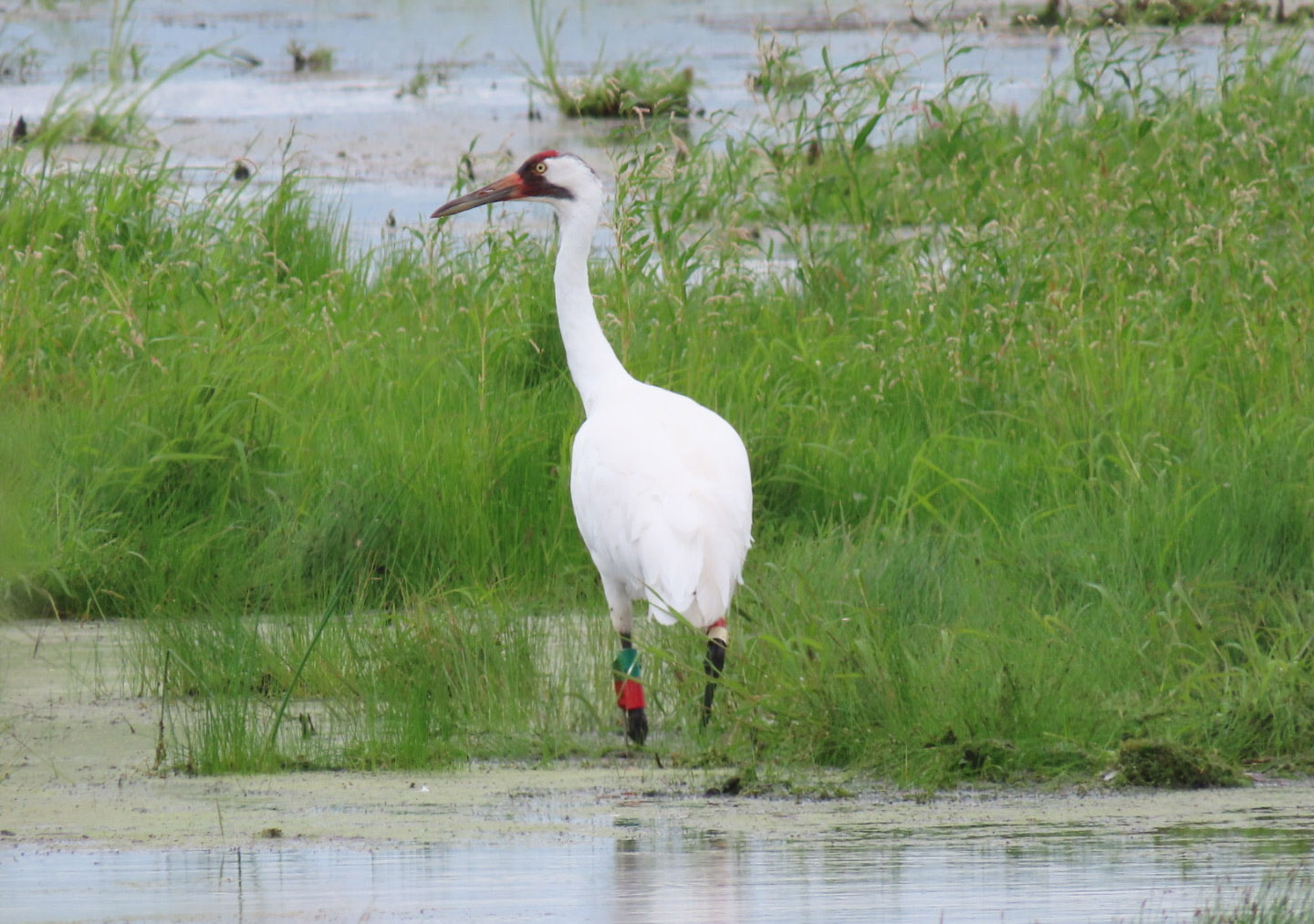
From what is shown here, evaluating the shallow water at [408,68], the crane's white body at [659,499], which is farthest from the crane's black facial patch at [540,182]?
the shallow water at [408,68]

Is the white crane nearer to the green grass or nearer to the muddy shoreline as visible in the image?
the green grass

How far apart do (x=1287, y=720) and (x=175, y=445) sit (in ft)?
12.4

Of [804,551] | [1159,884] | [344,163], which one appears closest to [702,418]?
[804,551]

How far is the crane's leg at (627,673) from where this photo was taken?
5.15 metres

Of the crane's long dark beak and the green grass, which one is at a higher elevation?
the crane's long dark beak

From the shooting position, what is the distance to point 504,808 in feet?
14.7

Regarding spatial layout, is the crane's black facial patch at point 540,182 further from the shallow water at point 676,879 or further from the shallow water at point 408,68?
the shallow water at point 676,879

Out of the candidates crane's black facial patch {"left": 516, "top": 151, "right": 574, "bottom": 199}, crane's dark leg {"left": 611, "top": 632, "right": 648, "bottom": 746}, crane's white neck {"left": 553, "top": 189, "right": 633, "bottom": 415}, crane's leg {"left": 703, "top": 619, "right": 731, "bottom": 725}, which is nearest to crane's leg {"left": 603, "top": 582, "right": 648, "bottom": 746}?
crane's dark leg {"left": 611, "top": 632, "right": 648, "bottom": 746}

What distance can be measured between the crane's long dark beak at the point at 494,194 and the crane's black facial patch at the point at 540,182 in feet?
0.12

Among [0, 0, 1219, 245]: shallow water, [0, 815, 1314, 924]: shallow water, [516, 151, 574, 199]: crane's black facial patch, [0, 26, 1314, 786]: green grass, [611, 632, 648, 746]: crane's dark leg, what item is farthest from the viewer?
[0, 0, 1219, 245]: shallow water

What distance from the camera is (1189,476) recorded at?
6.32 m

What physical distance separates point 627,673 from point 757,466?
5.79 ft

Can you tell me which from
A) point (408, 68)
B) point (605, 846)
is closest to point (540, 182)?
point (605, 846)

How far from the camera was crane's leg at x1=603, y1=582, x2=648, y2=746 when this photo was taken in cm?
515
